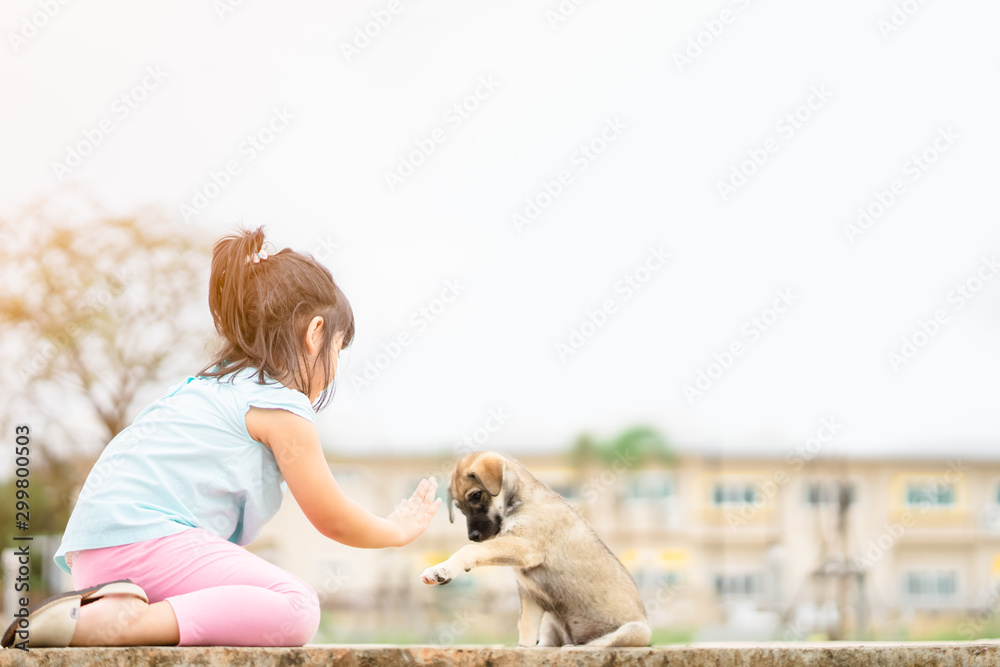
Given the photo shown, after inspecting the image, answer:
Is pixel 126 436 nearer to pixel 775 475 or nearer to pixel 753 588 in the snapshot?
pixel 775 475

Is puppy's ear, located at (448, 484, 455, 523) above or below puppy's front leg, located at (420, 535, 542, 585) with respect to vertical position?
above

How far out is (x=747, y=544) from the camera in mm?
18875

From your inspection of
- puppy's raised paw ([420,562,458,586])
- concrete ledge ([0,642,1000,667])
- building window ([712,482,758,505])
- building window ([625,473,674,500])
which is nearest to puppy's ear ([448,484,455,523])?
puppy's raised paw ([420,562,458,586])

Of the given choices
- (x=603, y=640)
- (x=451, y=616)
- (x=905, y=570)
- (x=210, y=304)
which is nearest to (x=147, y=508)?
(x=210, y=304)

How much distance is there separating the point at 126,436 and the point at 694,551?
16.7 m

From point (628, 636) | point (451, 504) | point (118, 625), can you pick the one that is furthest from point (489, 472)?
point (118, 625)

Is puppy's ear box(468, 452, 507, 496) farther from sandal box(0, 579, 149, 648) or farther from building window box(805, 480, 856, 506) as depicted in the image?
building window box(805, 480, 856, 506)

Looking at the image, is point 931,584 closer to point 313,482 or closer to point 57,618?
point 313,482

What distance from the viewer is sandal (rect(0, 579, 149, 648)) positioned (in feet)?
6.69

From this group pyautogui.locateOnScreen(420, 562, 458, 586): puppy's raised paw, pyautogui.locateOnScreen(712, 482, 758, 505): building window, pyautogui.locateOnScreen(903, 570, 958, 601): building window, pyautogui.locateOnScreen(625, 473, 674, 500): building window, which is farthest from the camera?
pyautogui.locateOnScreen(712, 482, 758, 505): building window

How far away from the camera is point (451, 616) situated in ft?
45.7

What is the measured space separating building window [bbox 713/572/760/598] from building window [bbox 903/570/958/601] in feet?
9.64

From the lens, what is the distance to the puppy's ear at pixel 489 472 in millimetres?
2379

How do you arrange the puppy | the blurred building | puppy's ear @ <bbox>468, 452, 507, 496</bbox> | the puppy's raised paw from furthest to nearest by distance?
1. the blurred building
2. puppy's ear @ <bbox>468, 452, 507, 496</bbox>
3. the puppy
4. the puppy's raised paw
